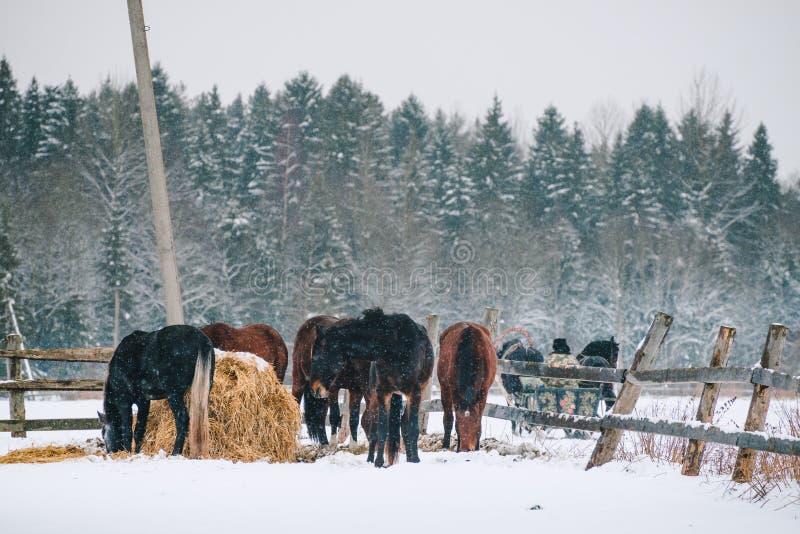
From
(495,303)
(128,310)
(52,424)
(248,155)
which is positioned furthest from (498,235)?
(52,424)

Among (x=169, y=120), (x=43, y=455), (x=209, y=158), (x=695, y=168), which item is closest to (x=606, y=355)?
(x=43, y=455)

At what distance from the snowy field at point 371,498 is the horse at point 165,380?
47cm

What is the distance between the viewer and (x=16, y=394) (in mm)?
10930

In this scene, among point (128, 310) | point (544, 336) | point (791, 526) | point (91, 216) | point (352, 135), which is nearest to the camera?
point (791, 526)

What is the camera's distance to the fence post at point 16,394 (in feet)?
35.6

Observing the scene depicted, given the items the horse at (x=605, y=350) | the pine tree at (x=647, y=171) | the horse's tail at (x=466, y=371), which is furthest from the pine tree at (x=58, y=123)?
the horse's tail at (x=466, y=371)

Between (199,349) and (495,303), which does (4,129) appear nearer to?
(495,303)

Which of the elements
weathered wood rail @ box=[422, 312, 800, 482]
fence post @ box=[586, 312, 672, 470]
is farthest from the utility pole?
fence post @ box=[586, 312, 672, 470]

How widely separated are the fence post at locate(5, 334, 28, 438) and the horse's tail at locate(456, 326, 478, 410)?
6.03 m

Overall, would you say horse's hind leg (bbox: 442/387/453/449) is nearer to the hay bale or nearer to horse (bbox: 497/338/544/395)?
the hay bale

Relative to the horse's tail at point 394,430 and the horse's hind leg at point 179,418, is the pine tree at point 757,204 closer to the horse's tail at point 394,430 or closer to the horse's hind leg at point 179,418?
the horse's tail at point 394,430

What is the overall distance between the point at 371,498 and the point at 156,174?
638 centimetres

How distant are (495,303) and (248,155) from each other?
1682 centimetres

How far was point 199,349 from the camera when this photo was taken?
7754mm
